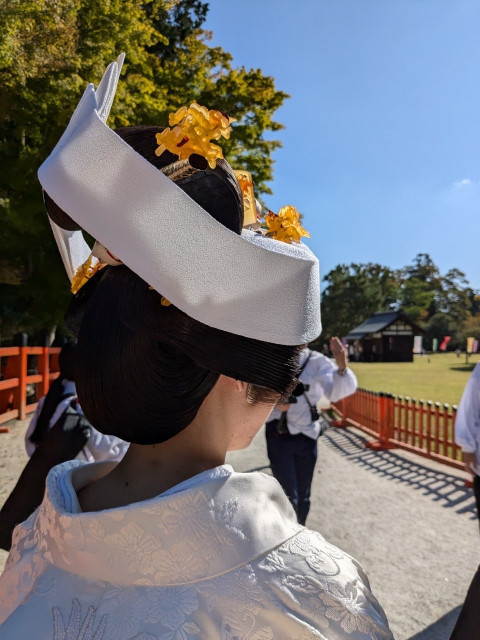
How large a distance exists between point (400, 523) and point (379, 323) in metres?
47.2

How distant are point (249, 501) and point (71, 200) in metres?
0.55

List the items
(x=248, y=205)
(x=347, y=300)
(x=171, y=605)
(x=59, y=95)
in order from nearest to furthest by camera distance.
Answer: (x=171, y=605) < (x=248, y=205) < (x=59, y=95) < (x=347, y=300)

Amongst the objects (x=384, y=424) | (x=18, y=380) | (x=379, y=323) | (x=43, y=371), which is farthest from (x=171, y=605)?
(x=379, y=323)

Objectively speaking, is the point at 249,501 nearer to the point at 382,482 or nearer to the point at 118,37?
the point at 382,482

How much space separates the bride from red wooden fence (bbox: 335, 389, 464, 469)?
7036mm

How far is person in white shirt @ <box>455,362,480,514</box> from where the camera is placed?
3.17 meters

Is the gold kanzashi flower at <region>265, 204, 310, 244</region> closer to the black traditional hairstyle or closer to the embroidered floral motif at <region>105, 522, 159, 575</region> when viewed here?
the black traditional hairstyle

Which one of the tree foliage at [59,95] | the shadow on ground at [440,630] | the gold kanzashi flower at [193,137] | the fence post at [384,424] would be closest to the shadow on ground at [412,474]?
the fence post at [384,424]

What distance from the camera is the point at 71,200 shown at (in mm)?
763

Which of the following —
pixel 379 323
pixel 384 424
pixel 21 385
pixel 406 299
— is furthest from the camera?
pixel 406 299

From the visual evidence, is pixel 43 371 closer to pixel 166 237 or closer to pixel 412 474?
pixel 412 474

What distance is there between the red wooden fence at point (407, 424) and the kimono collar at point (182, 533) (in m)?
7.08

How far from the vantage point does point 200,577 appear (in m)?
0.72

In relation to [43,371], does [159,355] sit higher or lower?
higher
